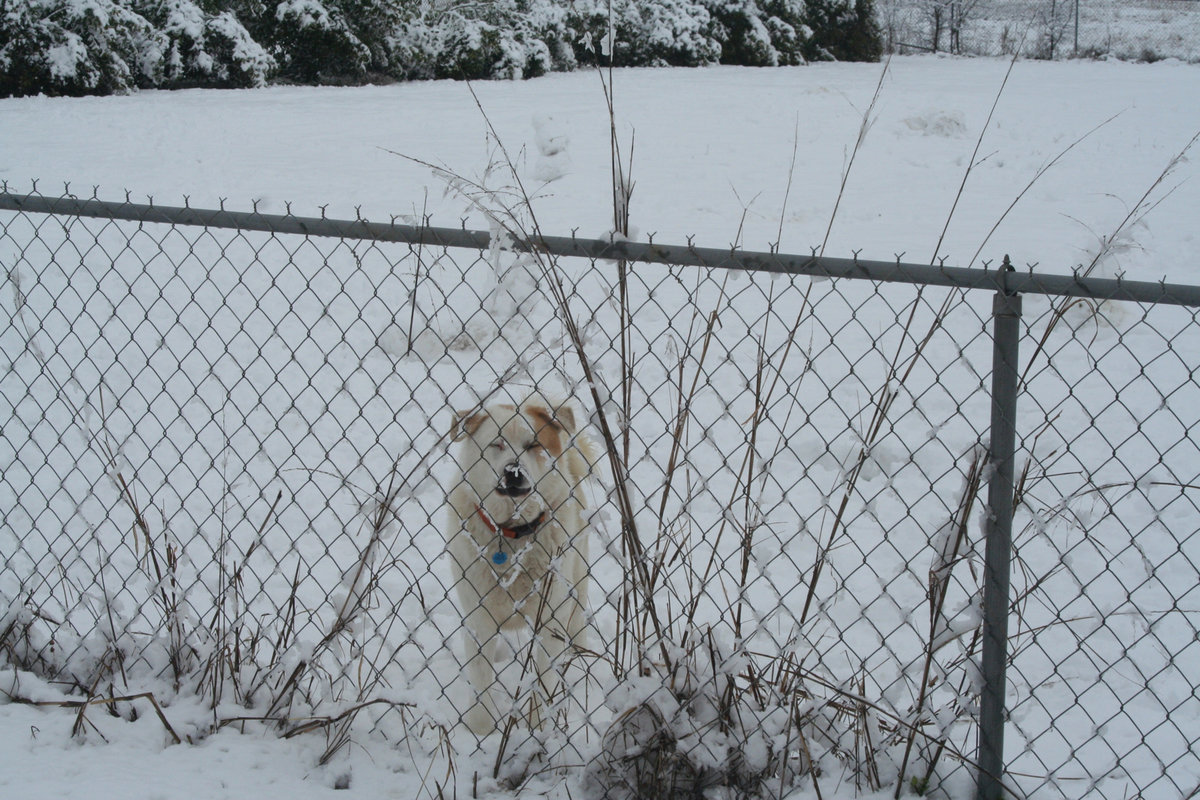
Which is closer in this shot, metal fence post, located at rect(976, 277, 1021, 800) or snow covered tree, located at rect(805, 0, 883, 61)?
metal fence post, located at rect(976, 277, 1021, 800)

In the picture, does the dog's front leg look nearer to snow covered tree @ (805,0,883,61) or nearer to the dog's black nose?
the dog's black nose

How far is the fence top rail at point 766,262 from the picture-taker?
5.90 feet

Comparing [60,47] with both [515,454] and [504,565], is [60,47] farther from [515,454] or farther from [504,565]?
[504,565]

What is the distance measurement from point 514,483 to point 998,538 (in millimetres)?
1491

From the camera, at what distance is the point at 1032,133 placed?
34.2 feet

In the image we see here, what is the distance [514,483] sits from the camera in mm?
2910

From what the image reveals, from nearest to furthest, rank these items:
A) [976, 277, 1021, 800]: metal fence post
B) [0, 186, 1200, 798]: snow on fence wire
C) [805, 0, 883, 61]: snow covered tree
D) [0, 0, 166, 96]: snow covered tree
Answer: [976, 277, 1021, 800]: metal fence post, [0, 186, 1200, 798]: snow on fence wire, [0, 0, 166, 96]: snow covered tree, [805, 0, 883, 61]: snow covered tree

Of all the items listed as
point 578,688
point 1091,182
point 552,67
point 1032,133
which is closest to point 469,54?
point 552,67

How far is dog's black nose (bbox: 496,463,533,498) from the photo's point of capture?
290cm

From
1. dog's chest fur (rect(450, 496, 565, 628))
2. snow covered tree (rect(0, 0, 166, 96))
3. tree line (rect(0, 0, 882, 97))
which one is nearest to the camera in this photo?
dog's chest fur (rect(450, 496, 565, 628))

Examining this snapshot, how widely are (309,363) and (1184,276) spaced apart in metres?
6.11

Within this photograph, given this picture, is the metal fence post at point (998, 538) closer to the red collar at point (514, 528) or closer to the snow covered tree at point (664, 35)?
the red collar at point (514, 528)

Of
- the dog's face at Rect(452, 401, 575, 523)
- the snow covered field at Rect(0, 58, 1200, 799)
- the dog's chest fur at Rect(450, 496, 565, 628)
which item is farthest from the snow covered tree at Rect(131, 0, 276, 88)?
the dog's chest fur at Rect(450, 496, 565, 628)

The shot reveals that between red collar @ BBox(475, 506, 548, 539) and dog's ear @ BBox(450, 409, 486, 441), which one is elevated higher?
dog's ear @ BBox(450, 409, 486, 441)
